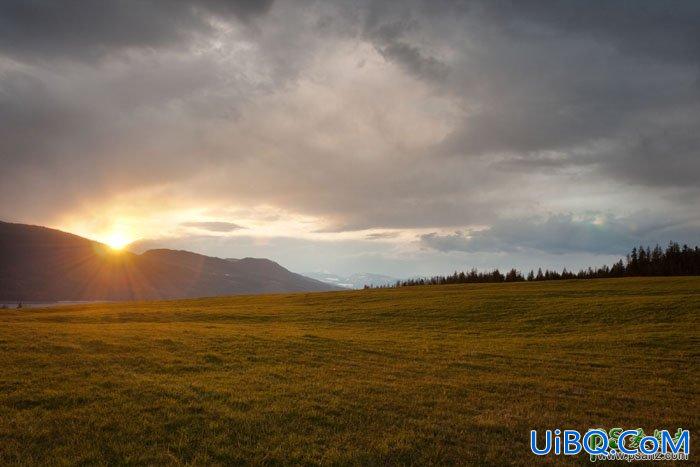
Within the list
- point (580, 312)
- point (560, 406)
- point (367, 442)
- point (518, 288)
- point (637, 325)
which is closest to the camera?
point (367, 442)

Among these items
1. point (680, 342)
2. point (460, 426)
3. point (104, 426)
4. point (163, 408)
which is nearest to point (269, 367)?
point (163, 408)

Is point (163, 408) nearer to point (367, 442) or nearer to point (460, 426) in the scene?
point (367, 442)

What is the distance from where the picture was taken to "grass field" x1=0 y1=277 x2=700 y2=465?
1303 cm

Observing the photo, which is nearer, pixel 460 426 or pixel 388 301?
pixel 460 426

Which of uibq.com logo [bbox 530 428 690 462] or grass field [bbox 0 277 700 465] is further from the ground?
grass field [bbox 0 277 700 465]

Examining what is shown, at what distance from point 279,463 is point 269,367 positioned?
11617 millimetres

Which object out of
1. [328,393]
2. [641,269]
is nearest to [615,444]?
[328,393]

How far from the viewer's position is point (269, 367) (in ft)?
77.1

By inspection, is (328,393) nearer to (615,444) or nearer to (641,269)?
(615,444)

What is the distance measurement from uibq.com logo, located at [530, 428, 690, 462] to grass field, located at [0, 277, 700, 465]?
1.96ft

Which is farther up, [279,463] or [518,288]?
[518,288]

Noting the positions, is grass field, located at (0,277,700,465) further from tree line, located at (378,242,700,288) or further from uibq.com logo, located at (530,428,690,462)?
tree line, located at (378,242,700,288)

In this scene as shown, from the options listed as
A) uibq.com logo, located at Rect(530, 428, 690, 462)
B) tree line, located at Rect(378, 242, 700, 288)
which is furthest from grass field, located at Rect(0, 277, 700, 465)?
tree line, located at Rect(378, 242, 700, 288)

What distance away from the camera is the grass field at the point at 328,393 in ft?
42.8
